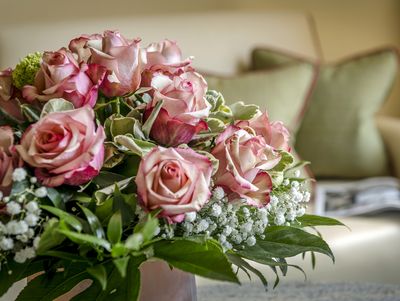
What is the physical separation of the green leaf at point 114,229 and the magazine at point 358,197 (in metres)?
1.34

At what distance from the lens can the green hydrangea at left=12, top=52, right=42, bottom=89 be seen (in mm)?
814

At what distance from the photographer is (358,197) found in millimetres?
2088

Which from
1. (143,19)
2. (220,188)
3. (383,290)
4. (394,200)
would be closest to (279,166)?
(220,188)

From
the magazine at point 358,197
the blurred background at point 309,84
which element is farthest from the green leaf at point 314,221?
the magazine at point 358,197

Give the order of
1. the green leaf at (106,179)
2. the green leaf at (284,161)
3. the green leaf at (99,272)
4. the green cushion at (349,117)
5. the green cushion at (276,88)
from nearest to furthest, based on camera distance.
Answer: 1. the green leaf at (99,272)
2. the green leaf at (106,179)
3. the green leaf at (284,161)
4. the green cushion at (276,88)
5. the green cushion at (349,117)

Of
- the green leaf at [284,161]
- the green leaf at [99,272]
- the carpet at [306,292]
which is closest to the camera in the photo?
the green leaf at [99,272]

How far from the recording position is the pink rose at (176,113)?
2.60 feet

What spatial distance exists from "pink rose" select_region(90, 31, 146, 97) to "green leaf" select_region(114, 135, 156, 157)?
6cm

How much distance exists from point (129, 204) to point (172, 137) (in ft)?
0.32

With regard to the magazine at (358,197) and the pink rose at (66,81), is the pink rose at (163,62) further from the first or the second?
the magazine at (358,197)

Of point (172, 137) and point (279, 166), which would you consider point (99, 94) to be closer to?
point (172, 137)

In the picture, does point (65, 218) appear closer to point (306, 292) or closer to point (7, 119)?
point (7, 119)

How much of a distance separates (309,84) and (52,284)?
5.22 ft

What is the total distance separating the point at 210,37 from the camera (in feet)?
7.57
